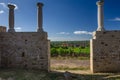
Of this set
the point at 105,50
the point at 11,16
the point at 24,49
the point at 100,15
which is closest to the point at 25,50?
the point at 24,49

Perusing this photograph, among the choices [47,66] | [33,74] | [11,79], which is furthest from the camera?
[47,66]

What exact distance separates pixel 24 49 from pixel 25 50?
8 centimetres

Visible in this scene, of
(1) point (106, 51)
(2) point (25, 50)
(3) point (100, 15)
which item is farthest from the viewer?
(3) point (100, 15)

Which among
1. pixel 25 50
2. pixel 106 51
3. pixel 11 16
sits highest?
pixel 11 16

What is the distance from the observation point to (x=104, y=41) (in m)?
10.9

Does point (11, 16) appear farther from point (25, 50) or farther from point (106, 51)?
point (106, 51)

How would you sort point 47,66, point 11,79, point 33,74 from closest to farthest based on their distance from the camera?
point 11,79 < point 33,74 < point 47,66

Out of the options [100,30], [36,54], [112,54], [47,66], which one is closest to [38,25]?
[36,54]

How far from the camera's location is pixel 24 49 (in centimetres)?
1072

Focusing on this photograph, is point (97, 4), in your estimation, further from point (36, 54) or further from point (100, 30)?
point (36, 54)

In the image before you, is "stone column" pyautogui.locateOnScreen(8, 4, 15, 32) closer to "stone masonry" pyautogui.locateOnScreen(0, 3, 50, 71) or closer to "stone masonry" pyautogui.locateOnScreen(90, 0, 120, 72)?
"stone masonry" pyautogui.locateOnScreen(0, 3, 50, 71)

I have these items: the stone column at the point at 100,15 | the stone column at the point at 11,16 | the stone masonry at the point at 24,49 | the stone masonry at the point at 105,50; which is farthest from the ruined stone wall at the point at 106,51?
the stone column at the point at 11,16

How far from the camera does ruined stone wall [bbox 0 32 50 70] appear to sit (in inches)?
417

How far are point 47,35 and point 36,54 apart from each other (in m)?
1.27
